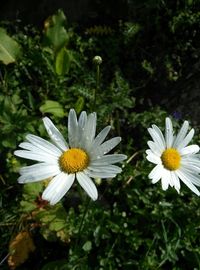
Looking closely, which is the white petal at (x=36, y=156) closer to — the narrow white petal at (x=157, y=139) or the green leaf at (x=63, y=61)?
the narrow white petal at (x=157, y=139)

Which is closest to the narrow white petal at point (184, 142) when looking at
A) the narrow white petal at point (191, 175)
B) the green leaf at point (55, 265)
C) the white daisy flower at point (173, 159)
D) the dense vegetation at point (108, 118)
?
the white daisy flower at point (173, 159)

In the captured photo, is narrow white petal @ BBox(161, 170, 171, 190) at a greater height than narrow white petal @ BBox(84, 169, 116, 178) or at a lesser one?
lesser

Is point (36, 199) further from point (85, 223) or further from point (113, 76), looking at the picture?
point (113, 76)

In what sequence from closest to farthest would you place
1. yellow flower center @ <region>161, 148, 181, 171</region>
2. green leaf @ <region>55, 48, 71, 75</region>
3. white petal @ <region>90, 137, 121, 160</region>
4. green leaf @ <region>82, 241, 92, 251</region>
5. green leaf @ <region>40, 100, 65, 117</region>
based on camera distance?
white petal @ <region>90, 137, 121, 160</region>
yellow flower center @ <region>161, 148, 181, 171</region>
green leaf @ <region>82, 241, 92, 251</region>
green leaf @ <region>40, 100, 65, 117</region>
green leaf @ <region>55, 48, 71, 75</region>

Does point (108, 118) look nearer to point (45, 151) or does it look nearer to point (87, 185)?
point (45, 151)

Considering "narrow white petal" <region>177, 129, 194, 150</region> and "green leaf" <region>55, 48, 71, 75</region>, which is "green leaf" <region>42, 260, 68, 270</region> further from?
"green leaf" <region>55, 48, 71, 75</region>

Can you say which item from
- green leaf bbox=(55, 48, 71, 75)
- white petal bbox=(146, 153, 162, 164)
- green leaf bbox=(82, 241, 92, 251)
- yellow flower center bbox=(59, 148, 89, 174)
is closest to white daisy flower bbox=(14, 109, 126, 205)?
yellow flower center bbox=(59, 148, 89, 174)

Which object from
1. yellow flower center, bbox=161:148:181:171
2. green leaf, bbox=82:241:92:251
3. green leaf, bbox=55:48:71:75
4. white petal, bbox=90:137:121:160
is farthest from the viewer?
green leaf, bbox=55:48:71:75

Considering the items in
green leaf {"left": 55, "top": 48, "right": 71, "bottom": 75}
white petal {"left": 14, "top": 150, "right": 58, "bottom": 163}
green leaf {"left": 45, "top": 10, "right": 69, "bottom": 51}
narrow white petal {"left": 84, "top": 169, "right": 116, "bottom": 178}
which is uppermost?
green leaf {"left": 45, "top": 10, "right": 69, "bottom": 51}
